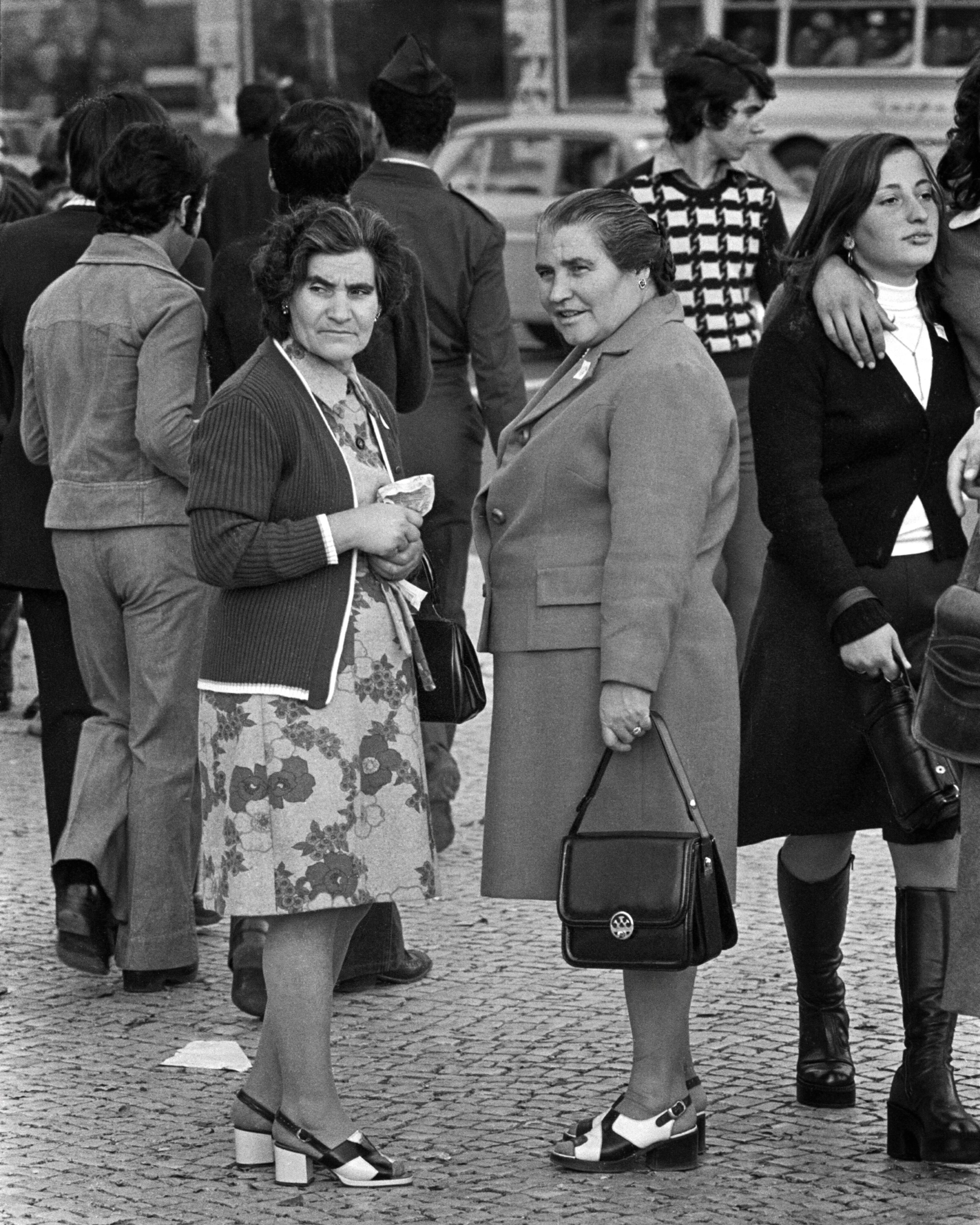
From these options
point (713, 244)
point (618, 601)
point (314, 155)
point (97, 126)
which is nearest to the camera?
point (618, 601)

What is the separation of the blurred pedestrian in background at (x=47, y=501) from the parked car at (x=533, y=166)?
1376cm

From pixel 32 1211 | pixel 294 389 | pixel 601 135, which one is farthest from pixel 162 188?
pixel 601 135

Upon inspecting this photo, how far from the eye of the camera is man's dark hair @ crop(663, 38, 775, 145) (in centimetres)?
698

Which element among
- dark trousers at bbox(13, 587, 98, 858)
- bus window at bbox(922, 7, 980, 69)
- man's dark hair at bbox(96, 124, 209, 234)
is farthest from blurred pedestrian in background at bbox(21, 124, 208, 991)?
bus window at bbox(922, 7, 980, 69)

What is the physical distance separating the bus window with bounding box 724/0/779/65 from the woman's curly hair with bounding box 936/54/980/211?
17.7 metres

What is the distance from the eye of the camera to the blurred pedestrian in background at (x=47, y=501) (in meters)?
5.43

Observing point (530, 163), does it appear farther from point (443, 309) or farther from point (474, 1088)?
point (474, 1088)

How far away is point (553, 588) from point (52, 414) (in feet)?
5.55

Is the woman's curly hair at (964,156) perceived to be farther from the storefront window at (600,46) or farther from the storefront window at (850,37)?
the storefront window at (850,37)

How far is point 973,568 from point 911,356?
1.05 m

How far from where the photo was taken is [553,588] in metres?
4.04

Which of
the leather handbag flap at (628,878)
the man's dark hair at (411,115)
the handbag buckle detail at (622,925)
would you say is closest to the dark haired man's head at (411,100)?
the man's dark hair at (411,115)

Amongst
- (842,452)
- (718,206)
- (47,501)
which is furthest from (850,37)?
(842,452)

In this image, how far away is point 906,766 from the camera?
406cm
